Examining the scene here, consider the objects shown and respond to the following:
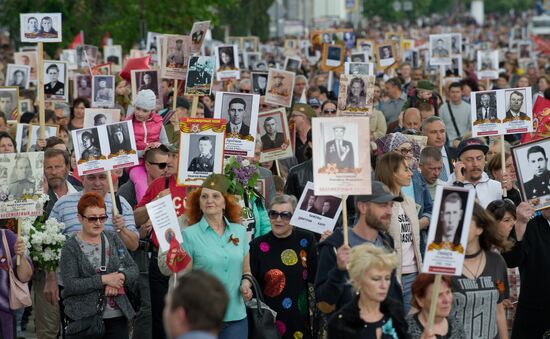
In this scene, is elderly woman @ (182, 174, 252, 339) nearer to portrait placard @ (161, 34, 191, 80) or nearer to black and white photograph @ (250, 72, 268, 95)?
portrait placard @ (161, 34, 191, 80)

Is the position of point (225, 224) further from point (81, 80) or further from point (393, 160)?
point (81, 80)

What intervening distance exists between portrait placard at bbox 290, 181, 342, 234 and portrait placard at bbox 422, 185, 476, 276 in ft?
7.37

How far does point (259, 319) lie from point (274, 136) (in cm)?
467

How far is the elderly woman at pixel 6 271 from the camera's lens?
9922mm

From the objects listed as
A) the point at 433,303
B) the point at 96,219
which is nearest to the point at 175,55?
the point at 96,219

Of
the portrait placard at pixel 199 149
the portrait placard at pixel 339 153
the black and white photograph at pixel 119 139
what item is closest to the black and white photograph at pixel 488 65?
the black and white photograph at pixel 119 139

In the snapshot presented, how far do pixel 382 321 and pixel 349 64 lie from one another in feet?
40.6

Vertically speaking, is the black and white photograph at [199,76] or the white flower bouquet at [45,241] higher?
the black and white photograph at [199,76]

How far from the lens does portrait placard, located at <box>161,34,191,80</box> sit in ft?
54.3

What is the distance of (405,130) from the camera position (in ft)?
45.6

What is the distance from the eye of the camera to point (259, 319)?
930 cm

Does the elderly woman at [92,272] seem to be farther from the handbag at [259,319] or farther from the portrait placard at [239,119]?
the portrait placard at [239,119]

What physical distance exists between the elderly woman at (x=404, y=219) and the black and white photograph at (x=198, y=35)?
7.83 meters

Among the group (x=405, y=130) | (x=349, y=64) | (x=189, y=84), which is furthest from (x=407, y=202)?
(x=349, y=64)
